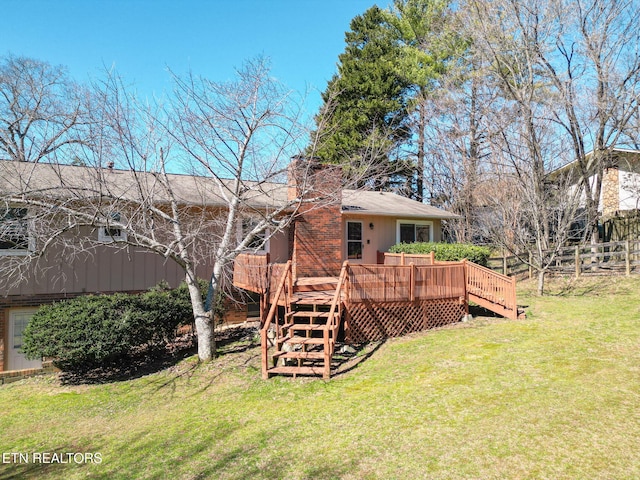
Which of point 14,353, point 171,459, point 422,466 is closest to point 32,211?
point 14,353

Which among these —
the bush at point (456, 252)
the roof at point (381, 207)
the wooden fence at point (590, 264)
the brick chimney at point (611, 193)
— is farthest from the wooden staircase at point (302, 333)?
the brick chimney at point (611, 193)

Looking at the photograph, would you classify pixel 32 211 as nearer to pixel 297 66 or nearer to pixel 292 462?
pixel 297 66

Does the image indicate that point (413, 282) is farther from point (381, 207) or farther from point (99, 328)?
point (99, 328)

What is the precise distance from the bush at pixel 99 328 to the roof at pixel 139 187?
2435mm

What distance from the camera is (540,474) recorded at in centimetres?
372

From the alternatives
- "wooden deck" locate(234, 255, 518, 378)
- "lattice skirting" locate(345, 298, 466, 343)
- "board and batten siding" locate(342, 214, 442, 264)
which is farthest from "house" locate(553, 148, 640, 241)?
"lattice skirting" locate(345, 298, 466, 343)

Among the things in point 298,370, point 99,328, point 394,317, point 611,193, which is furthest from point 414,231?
point 611,193

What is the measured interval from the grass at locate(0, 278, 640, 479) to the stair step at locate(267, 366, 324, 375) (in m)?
0.24

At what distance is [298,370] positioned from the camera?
7.46 meters

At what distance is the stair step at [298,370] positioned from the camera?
7.38 metres

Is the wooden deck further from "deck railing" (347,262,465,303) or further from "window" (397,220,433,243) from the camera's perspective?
"window" (397,220,433,243)

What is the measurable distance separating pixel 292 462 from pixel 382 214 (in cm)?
1094

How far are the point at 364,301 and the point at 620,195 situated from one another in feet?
63.7

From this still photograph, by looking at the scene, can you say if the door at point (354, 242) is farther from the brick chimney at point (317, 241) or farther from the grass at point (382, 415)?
the grass at point (382, 415)
